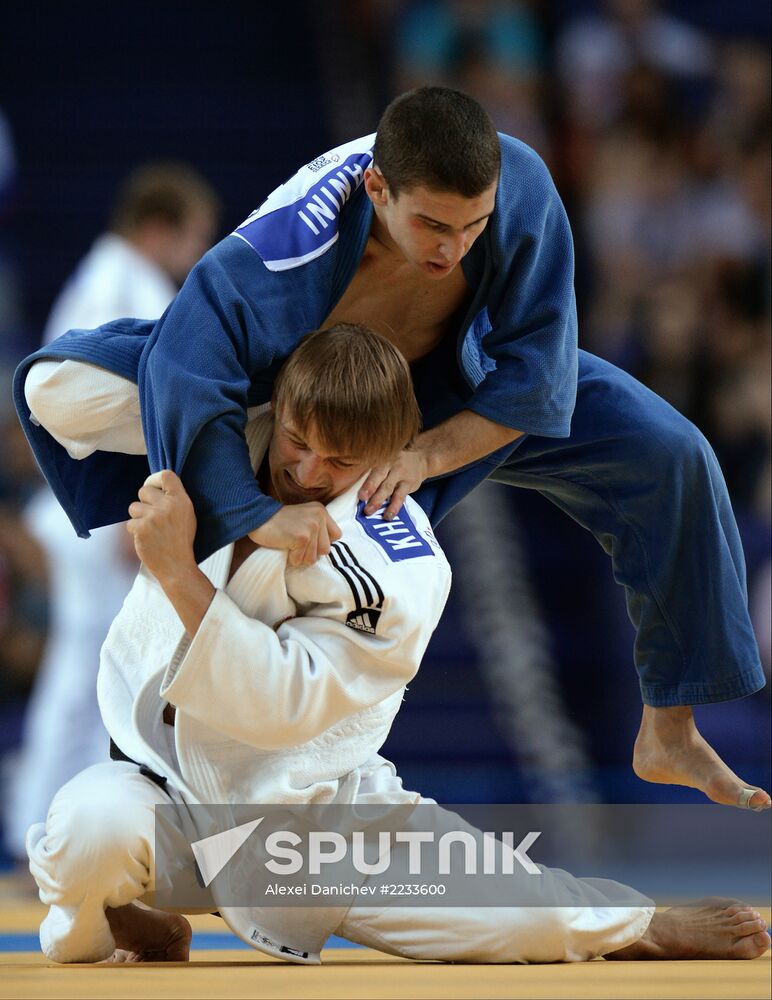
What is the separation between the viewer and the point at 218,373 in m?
2.24

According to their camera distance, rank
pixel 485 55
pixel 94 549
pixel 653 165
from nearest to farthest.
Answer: pixel 94 549
pixel 653 165
pixel 485 55

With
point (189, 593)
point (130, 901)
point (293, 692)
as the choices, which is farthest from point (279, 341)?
point (130, 901)

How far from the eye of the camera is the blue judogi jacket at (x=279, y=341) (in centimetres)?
224

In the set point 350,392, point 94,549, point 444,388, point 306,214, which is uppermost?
point 306,214

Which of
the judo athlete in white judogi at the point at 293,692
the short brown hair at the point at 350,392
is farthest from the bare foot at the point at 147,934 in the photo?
the short brown hair at the point at 350,392

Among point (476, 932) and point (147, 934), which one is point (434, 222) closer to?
point (476, 932)

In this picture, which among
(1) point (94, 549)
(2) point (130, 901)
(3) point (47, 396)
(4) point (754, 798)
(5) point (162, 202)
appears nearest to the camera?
(2) point (130, 901)

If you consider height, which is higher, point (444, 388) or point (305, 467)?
point (305, 467)

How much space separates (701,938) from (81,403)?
1.31 m

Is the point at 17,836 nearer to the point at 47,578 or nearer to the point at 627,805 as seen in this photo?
the point at 47,578

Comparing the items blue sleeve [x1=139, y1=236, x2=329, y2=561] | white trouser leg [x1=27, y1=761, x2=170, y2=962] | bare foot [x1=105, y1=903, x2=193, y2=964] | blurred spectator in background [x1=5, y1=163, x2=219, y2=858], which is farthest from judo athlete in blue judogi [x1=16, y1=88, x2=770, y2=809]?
blurred spectator in background [x1=5, y1=163, x2=219, y2=858]

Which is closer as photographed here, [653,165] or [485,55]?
[653,165]

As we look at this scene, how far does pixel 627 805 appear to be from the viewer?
196 inches

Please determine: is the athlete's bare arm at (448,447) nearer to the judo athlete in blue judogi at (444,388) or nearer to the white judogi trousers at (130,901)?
the judo athlete in blue judogi at (444,388)
